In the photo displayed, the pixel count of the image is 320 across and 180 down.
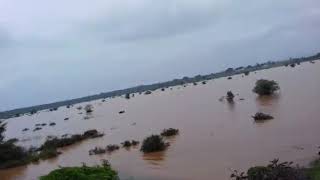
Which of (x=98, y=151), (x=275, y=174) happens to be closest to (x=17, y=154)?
(x=98, y=151)

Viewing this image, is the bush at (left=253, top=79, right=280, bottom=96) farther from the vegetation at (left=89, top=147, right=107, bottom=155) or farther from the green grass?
the green grass

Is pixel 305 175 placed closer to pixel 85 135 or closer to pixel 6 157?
pixel 6 157

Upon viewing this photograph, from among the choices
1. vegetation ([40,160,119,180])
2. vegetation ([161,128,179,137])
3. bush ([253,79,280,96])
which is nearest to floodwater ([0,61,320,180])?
vegetation ([161,128,179,137])

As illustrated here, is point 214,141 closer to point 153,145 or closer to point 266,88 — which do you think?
point 153,145

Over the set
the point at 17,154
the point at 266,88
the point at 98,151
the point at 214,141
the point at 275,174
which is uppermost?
the point at 266,88

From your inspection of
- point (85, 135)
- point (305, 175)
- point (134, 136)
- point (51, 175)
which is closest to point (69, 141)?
point (85, 135)

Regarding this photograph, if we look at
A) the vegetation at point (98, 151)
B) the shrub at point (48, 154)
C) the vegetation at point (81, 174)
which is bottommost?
the shrub at point (48, 154)

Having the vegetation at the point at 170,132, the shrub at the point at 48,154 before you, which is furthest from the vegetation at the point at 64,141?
the vegetation at the point at 170,132

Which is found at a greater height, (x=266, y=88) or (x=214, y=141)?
(x=266, y=88)

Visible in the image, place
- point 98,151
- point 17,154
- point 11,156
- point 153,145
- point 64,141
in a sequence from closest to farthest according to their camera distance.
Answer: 1. point 153,145
2. point 98,151
3. point 11,156
4. point 17,154
5. point 64,141

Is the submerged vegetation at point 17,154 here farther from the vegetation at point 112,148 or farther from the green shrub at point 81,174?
the green shrub at point 81,174

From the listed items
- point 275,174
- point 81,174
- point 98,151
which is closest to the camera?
point 275,174

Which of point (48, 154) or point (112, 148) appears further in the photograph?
point (48, 154)

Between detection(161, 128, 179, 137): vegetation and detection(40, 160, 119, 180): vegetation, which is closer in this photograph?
detection(40, 160, 119, 180): vegetation
